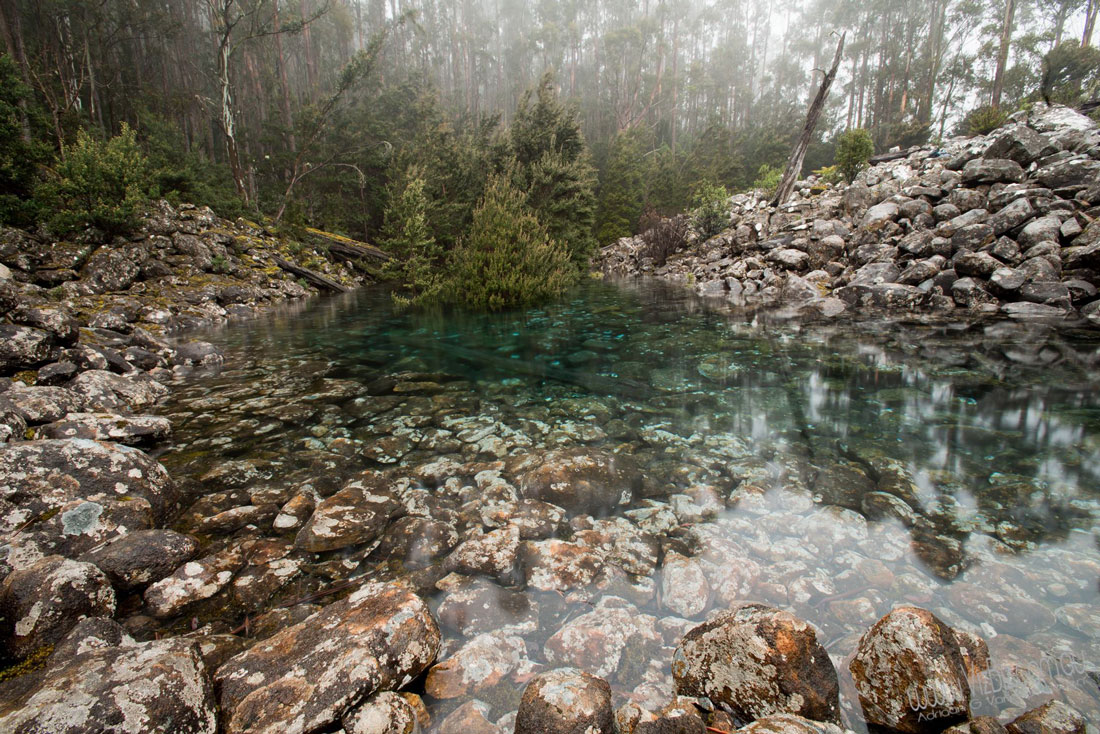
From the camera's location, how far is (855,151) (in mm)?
19359

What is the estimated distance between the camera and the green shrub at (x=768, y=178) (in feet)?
83.8

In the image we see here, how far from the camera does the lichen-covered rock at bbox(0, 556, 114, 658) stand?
1.63 m

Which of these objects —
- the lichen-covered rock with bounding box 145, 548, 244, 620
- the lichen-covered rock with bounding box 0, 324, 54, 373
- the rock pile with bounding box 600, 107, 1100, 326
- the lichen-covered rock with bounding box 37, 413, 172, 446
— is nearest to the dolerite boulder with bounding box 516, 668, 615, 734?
the lichen-covered rock with bounding box 145, 548, 244, 620

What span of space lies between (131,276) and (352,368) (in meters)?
9.85

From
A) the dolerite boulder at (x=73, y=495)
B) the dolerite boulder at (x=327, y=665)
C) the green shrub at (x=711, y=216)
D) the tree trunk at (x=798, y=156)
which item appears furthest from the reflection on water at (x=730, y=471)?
the green shrub at (x=711, y=216)

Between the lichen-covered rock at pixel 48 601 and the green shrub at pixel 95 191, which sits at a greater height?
the green shrub at pixel 95 191

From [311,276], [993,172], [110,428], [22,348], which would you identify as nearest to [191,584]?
[110,428]

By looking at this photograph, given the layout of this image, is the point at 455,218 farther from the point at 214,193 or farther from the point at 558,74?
the point at 558,74

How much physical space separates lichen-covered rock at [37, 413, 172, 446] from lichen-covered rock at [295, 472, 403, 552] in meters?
2.15

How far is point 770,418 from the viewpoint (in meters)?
4.45

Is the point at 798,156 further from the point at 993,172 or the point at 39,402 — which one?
the point at 39,402

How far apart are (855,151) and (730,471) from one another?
22.7m

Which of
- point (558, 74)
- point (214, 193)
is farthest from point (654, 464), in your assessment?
point (558, 74)

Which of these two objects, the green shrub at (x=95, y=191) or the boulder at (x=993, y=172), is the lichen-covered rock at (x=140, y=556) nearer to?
the green shrub at (x=95, y=191)
